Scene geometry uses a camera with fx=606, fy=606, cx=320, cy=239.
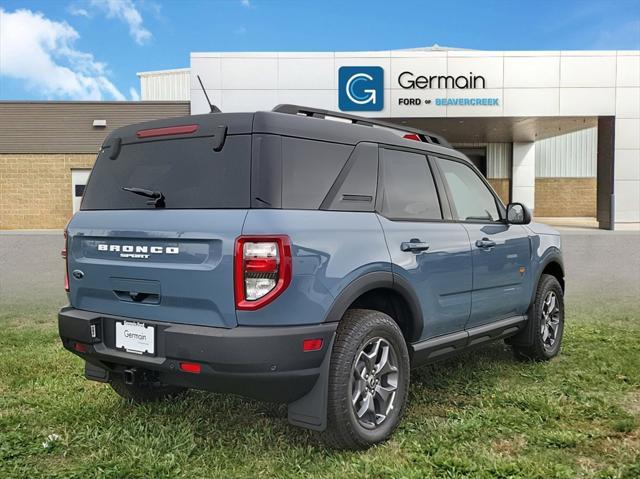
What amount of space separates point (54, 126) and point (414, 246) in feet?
73.2

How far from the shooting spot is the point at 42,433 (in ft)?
12.4

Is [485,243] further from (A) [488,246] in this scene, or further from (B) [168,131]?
(B) [168,131]

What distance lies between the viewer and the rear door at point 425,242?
378cm

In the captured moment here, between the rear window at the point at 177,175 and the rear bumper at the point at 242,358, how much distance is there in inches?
26.4

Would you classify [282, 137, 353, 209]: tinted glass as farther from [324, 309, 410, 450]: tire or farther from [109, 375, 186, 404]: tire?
[109, 375, 186, 404]: tire

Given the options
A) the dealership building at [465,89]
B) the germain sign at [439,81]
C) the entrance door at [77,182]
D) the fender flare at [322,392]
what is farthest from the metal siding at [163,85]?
the fender flare at [322,392]

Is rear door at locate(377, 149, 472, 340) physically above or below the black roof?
below

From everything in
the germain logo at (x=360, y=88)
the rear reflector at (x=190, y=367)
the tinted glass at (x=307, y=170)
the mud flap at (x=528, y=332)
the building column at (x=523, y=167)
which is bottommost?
the mud flap at (x=528, y=332)

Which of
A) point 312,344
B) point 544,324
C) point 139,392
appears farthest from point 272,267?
point 544,324

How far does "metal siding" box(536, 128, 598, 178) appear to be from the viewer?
107 ft

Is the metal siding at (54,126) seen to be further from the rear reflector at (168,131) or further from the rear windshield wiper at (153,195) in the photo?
the rear windshield wiper at (153,195)

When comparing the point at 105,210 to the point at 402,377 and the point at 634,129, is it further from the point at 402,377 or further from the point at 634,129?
the point at 634,129

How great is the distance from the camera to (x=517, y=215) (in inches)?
199

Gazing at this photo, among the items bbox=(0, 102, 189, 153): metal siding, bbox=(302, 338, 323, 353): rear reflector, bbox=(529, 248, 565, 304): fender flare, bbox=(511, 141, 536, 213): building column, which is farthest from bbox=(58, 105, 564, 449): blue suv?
bbox=(511, 141, 536, 213): building column
